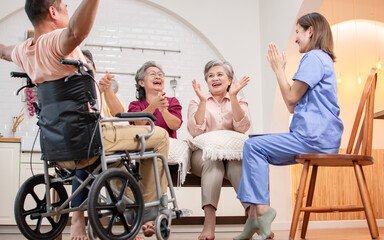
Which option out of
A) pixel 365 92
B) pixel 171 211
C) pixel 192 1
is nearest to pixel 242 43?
pixel 192 1

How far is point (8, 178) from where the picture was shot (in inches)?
169

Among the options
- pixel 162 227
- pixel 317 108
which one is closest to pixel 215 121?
pixel 317 108

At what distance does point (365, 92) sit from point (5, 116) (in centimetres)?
342

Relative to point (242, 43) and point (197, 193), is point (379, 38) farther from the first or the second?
point (197, 193)

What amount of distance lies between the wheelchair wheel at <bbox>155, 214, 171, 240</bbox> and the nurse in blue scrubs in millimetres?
433

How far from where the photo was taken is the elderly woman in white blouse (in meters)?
2.85

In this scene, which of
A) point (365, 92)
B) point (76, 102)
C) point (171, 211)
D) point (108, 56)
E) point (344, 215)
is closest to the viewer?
point (76, 102)

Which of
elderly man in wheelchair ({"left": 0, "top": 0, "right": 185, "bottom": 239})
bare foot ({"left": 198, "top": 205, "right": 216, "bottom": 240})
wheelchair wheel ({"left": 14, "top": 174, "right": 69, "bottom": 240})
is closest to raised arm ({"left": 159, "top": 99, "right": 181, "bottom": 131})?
bare foot ({"left": 198, "top": 205, "right": 216, "bottom": 240})

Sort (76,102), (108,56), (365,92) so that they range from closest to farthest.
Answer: (76,102), (365,92), (108,56)

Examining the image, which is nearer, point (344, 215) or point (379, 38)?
point (344, 215)

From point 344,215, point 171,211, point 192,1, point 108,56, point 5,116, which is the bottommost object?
point 344,215

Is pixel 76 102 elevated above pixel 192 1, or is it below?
below

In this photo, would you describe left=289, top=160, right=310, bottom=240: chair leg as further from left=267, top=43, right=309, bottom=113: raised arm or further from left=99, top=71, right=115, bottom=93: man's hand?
left=99, top=71, right=115, bottom=93: man's hand

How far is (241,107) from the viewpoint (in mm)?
3164
